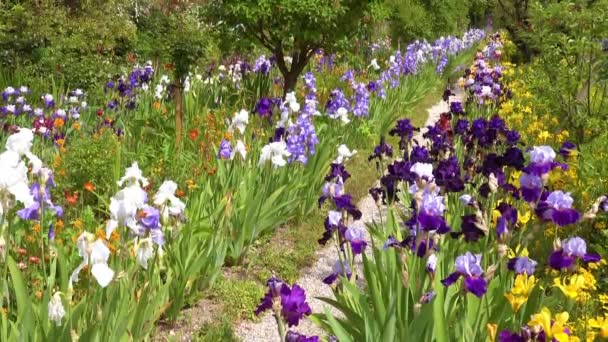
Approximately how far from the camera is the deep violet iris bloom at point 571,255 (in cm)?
210

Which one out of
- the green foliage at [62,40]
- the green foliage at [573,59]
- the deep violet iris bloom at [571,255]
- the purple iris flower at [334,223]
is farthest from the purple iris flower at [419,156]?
the green foliage at [62,40]

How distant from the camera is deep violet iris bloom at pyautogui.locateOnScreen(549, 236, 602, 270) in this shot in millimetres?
2100

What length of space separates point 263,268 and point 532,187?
2184mm

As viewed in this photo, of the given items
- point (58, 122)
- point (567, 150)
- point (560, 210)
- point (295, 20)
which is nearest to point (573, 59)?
point (295, 20)

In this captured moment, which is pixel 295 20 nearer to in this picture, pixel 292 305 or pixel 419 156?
pixel 419 156

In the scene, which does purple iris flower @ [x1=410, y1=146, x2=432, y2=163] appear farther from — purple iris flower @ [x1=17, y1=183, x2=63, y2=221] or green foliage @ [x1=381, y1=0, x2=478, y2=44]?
green foliage @ [x1=381, y1=0, x2=478, y2=44]

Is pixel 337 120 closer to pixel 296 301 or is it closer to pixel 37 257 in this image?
pixel 37 257

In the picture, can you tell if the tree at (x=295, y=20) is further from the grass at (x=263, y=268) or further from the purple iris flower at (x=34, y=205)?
the purple iris flower at (x=34, y=205)

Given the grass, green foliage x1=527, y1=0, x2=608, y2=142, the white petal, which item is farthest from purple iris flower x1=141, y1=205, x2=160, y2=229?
green foliage x1=527, y1=0, x2=608, y2=142

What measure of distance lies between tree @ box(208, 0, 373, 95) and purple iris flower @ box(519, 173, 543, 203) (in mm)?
4982

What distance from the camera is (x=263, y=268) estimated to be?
162 inches

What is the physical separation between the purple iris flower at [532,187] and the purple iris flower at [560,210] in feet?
0.38

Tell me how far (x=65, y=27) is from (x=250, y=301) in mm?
6990

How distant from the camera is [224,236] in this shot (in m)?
3.62
